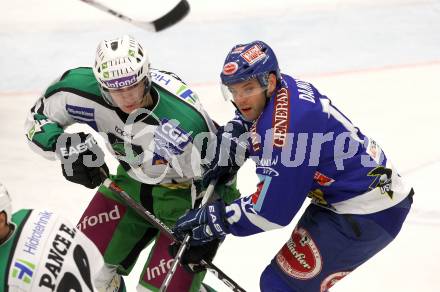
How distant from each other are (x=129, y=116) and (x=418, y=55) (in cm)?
370

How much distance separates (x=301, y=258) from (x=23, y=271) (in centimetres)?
117

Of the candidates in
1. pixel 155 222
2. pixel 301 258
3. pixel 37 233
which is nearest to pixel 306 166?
pixel 301 258

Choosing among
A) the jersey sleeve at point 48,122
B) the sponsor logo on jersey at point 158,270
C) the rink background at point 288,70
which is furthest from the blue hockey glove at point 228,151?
the rink background at point 288,70

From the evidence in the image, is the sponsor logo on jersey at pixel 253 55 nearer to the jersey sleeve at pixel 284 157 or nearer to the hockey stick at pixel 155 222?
the jersey sleeve at pixel 284 157

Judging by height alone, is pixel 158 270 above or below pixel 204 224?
below

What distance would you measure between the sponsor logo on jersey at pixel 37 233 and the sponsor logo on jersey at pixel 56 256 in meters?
0.04

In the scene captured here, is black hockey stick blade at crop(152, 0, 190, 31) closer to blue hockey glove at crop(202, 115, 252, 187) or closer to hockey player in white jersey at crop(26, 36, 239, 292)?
hockey player in white jersey at crop(26, 36, 239, 292)

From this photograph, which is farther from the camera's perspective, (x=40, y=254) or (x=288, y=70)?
(x=288, y=70)

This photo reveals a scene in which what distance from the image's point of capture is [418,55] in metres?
6.93

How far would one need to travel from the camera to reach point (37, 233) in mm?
2854

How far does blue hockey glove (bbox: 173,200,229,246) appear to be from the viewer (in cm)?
346

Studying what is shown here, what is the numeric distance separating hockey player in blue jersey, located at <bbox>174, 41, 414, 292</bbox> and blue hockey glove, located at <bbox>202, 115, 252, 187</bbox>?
172 mm

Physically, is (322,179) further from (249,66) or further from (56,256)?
(56,256)

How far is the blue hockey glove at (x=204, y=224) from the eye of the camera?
346 centimetres
